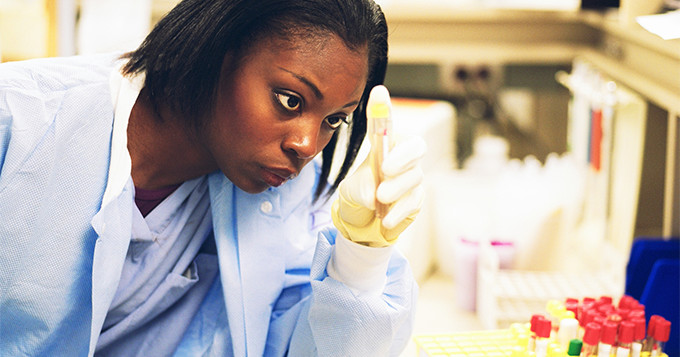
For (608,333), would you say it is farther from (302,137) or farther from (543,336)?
(302,137)

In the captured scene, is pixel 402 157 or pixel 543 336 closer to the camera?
pixel 402 157

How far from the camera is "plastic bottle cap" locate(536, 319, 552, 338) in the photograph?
1.21m

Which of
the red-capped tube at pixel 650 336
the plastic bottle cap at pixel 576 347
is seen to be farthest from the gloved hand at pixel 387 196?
the red-capped tube at pixel 650 336

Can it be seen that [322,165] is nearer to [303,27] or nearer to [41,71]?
[303,27]

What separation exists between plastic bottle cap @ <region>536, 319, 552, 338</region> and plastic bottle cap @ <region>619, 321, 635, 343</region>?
0.11 meters

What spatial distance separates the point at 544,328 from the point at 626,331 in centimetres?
13

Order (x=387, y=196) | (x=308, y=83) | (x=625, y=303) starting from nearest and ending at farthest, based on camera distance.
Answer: (x=387, y=196) → (x=308, y=83) → (x=625, y=303)

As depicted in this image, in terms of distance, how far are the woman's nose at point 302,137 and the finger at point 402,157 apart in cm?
16

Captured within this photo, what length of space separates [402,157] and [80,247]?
21.7 inches

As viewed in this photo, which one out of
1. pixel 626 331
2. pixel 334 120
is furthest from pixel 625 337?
pixel 334 120

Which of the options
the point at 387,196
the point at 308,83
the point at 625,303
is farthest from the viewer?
the point at 625,303

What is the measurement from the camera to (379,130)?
103cm

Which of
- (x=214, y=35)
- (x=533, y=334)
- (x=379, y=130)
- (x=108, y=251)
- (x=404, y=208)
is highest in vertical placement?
(x=214, y=35)

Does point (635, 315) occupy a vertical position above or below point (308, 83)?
below
